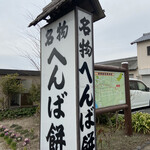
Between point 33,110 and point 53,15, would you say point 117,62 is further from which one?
point 53,15

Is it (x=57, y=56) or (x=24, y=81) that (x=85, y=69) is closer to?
(x=57, y=56)

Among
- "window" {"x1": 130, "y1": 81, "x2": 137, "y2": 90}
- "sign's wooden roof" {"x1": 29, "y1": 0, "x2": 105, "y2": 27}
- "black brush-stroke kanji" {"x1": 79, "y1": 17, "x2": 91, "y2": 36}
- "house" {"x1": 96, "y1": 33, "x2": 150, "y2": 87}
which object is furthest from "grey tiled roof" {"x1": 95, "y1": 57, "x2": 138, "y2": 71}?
"black brush-stroke kanji" {"x1": 79, "y1": 17, "x2": 91, "y2": 36}

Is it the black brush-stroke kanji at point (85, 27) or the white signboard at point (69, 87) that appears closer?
the white signboard at point (69, 87)

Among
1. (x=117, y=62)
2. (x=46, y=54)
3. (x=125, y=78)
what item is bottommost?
(x=125, y=78)

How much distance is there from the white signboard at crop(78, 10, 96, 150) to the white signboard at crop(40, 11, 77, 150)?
10cm

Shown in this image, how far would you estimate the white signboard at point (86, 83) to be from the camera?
201 cm

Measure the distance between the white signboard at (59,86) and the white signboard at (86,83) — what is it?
104 mm

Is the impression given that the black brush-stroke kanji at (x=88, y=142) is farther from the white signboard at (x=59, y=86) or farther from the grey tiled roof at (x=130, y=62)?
the grey tiled roof at (x=130, y=62)

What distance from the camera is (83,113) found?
202 centimetres

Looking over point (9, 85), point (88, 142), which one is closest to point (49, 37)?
point (88, 142)

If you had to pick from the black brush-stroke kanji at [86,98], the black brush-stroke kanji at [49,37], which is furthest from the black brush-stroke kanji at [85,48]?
the black brush-stroke kanji at [49,37]

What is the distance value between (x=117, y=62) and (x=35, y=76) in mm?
11590

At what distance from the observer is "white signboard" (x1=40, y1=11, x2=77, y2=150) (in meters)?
2.04

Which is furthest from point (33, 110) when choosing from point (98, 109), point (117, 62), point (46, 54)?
point (117, 62)
